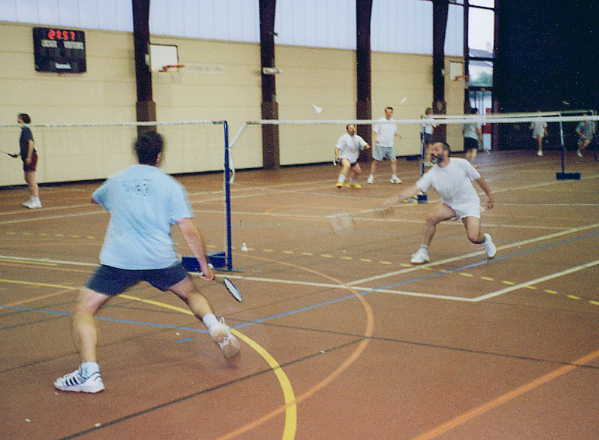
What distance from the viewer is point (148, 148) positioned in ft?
18.1

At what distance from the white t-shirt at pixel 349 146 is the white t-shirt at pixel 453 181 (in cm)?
1096

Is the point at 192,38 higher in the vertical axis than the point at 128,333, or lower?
higher

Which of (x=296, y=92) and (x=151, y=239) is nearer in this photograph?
(x=151, y=239)

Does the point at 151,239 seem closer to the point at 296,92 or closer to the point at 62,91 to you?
the point at 62,91

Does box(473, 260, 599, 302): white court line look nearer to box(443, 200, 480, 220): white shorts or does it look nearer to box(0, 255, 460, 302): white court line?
box(0, 255, 460, 302): white court line

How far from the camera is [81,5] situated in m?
24.7

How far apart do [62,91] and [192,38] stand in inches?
227

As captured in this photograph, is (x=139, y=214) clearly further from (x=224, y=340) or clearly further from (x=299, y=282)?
(x=299, y=282)

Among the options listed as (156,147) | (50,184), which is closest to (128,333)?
(156,147)

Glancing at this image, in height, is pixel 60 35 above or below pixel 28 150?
above

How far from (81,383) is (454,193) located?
252 inches

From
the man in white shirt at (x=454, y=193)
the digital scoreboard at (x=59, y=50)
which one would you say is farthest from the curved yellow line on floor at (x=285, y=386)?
the digital scoreboard at (x=59, y=50)

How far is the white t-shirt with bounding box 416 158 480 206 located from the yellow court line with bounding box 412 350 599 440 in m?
4.47

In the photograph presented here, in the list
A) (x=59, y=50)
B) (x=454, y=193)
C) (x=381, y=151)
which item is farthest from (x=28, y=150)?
(x=381, y=151)
